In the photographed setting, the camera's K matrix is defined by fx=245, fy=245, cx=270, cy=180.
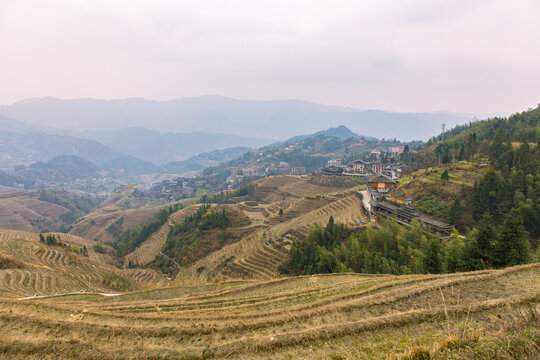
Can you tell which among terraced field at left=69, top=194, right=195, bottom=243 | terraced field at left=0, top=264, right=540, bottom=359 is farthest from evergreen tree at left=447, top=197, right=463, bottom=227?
terraced field at left=69, top=194, right=195, bottom=243


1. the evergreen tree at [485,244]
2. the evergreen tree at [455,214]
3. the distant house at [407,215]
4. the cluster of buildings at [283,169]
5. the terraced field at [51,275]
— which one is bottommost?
the terraced field at [51,275]

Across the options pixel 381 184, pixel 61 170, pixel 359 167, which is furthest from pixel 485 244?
pixel 61 170

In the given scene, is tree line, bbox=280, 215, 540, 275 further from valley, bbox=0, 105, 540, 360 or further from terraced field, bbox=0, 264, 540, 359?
terraced field, bbox=0, 264, 540, 359

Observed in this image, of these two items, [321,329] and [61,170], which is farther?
[61,170]

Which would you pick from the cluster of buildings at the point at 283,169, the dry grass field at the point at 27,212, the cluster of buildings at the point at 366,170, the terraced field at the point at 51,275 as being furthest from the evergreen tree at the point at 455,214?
the dry grass field at the point at 27,212

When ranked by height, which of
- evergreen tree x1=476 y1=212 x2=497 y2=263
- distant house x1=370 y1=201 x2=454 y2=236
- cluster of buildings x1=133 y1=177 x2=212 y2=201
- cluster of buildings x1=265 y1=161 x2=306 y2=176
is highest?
evergreen tree x1=476 y1=212 x2=497 y2=263

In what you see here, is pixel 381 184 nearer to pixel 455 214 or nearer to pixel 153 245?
pixel 455 214

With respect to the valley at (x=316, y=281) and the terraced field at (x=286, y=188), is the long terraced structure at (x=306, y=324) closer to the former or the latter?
the valley at (x=316, y=281)

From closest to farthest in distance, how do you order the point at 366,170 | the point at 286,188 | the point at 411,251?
the point at 411,251
the point at 286,188
the point at 366,170
